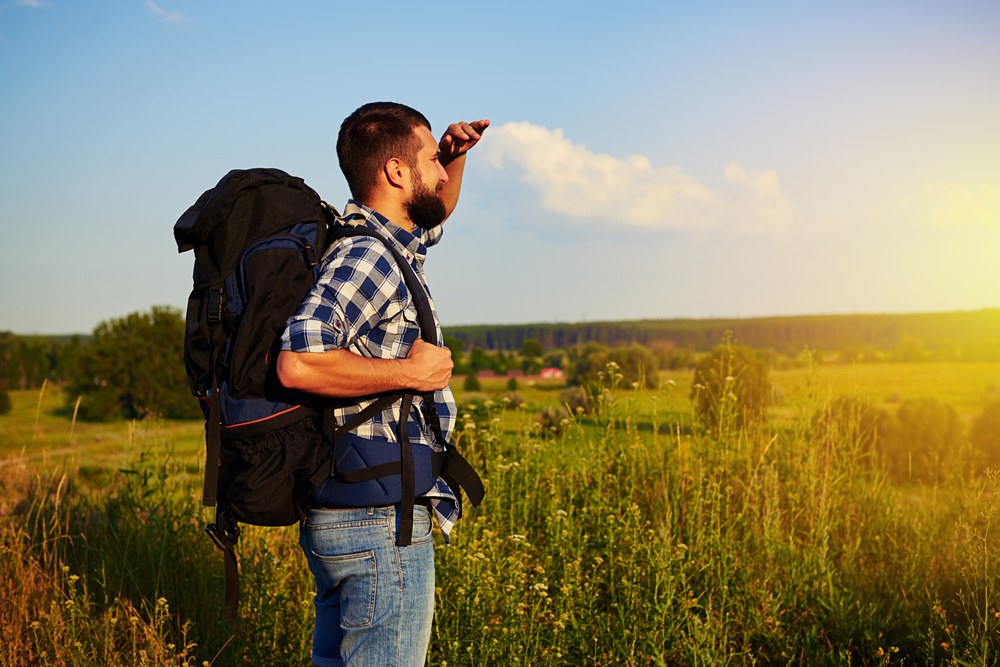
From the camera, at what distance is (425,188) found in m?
2.56

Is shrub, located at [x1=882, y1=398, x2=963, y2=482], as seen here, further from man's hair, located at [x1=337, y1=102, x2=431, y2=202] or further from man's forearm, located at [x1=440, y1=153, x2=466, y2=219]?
man's hair, located at [x1=337, y1=102, x2=431, y2=202]

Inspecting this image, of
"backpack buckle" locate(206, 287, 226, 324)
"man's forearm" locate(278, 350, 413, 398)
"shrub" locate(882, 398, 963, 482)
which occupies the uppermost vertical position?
"backpack buckle" locate(206, 287, 226, 324)

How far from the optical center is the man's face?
8.36ft

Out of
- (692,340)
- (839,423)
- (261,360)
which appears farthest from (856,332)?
(261,360)

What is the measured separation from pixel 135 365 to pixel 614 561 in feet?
57.7

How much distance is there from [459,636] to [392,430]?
6.18 feet

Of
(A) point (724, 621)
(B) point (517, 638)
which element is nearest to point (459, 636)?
(B) point (517, 638)

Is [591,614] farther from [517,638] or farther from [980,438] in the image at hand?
[980,438]

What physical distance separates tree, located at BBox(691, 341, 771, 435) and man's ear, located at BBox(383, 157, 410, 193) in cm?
340

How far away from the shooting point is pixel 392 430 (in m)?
2.32

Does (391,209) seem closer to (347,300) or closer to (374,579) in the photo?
(347,300)

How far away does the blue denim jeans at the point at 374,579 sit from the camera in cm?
227

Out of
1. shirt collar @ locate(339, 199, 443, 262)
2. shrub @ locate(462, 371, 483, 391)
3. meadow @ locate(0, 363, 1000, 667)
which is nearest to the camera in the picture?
shirt collar @ locate(339, 199, 443, 262)

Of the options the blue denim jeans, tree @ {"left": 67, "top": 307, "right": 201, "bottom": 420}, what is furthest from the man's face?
tree @ {"left": 67, "top": 307, "right": 201, "bottom": 420}
